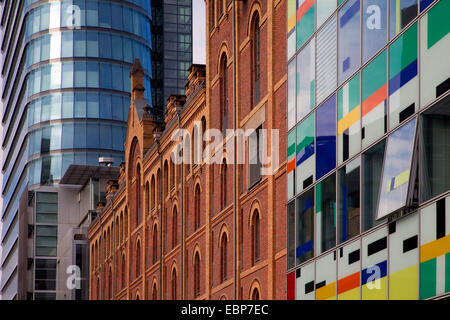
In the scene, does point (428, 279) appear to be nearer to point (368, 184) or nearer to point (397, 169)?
point (397, 169)

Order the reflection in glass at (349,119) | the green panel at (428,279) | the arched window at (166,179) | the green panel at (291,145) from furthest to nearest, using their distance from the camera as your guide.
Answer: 1. the arched window at (166,179)
2. the green panel at (291,145)
3. the reflection in glass at (349,119)
4. the green panel at (428,279)

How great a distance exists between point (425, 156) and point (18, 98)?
353 feet

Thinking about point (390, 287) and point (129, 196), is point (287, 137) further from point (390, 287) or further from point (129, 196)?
point (129, 196)

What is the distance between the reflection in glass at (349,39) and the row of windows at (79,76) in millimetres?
88269

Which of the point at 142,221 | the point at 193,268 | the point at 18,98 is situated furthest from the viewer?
the point at 18,98

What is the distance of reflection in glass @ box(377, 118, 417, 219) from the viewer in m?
22.3

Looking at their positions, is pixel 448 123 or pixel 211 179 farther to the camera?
pixel 211 179

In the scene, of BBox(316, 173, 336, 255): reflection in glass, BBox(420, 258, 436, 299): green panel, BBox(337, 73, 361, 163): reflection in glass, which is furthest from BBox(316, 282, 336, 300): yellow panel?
BBox(420, 258, 436, 299): green panel

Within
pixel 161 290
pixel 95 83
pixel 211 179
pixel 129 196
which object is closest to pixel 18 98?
pixel 95 83

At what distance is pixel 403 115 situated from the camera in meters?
22.8

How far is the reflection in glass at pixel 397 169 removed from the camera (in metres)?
22.3

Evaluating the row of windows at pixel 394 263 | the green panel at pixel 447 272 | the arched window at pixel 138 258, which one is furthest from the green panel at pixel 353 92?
the arched window at pixel 138 258

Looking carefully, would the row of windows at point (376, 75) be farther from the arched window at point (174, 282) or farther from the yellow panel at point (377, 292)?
the arched window at point (174, 282)

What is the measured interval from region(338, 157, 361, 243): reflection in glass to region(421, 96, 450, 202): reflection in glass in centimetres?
407
